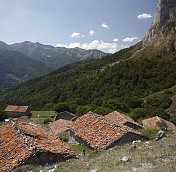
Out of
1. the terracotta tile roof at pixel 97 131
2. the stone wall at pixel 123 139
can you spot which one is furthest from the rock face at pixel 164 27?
the stone wall at pixel 123 139

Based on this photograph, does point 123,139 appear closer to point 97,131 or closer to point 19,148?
point 97,131

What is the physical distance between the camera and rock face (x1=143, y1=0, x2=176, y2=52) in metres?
111

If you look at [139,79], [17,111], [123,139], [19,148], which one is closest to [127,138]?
[123,139]

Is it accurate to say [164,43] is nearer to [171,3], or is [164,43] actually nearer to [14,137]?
[171,3]

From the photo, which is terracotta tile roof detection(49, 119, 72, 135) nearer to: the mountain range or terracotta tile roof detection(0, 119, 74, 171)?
terracotta tile roof detection(0, 119, 74, 171)

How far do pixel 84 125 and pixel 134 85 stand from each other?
→ 8731 cm

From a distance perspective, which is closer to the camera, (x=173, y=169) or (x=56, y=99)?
(x=173, y=169)

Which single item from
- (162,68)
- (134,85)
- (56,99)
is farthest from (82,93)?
(162,68)

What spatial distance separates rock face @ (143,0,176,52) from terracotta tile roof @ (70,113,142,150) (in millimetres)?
118716

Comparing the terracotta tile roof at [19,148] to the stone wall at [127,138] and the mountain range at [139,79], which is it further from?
the mountain range at [139,79]

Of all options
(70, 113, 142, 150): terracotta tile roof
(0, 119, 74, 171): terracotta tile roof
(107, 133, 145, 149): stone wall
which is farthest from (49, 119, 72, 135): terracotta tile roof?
(107, 133, 145, 149): stone wall

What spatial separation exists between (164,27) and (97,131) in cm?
13909

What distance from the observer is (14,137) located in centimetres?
984

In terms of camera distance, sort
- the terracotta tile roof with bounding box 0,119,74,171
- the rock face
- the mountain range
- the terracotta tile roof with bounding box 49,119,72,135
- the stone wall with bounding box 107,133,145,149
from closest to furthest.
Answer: the terracotta tile roof with bounding box 0,119,74,171 < the stone wall with bounding box 107,133,145,149 < the terracotta tile roof with bounding box 49,119,72,135 < the mountain range < the rock face
